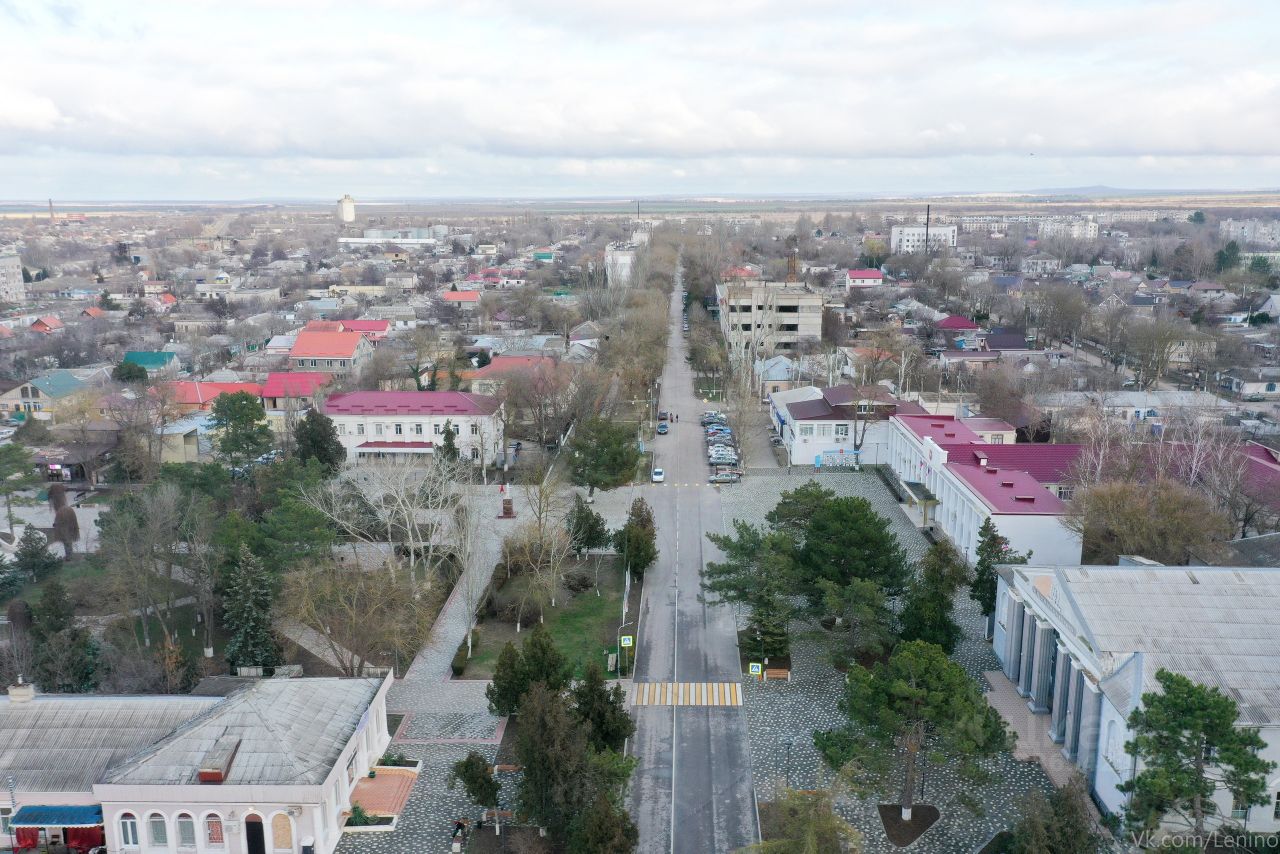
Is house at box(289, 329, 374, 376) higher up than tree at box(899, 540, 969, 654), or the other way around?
house at box(289, 329, 374, 376)

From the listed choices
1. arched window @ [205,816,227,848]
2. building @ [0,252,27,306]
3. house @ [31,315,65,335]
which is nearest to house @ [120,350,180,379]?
house @ [31,315,65,335]

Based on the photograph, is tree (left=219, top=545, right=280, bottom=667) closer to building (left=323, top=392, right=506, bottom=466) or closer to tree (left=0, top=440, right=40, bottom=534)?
tree (left=0, top=440, right=40, bottom=534)

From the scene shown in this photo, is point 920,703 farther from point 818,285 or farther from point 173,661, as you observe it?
point 818,285

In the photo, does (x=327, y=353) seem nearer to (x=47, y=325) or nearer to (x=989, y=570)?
(x=47, y=325)

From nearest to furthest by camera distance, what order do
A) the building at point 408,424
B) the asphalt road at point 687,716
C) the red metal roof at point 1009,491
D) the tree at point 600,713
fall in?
the asphalt road at point 687,716, the tree at point 600,713, the red metal roof at point 1009,491, the building at point 408,424

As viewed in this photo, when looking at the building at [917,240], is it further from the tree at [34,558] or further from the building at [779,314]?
the tree at [34,558]

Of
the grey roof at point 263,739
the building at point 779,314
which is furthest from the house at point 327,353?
the grey roof at point 263,739

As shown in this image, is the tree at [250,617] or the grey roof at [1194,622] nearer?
the grey roof at [1194,622]
